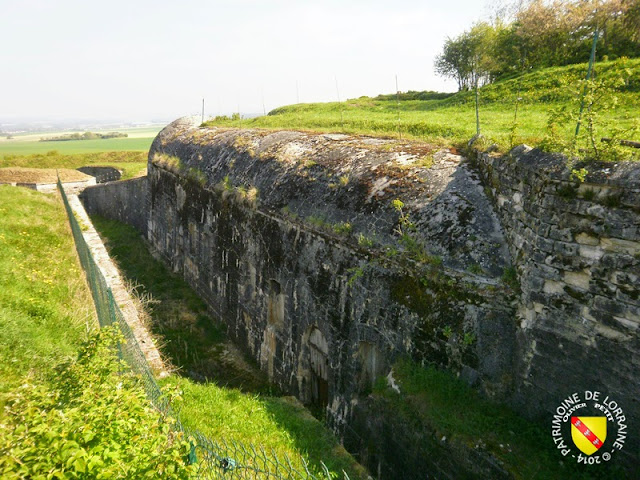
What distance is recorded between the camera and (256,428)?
22.9ft

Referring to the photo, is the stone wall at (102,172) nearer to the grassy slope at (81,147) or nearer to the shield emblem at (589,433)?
the grassy slope at (81,147)

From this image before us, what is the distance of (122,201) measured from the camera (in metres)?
23.6

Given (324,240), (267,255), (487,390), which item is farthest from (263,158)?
(487,390)

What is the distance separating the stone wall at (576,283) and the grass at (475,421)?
0.30m

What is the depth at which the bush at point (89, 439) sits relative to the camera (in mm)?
2936

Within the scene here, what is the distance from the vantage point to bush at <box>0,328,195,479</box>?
294 centimetres

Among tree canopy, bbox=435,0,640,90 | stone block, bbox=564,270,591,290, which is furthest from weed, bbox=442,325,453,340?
tree canopy, bbox=435,0,640,90

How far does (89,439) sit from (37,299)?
6567 millimetres

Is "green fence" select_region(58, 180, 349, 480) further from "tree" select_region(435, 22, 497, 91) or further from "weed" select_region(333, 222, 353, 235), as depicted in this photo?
"tree" select_region(435, 22, 497, 91)

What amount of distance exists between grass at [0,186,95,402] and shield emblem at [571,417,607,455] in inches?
249

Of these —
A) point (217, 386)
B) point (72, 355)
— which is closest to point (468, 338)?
point (217, 386)

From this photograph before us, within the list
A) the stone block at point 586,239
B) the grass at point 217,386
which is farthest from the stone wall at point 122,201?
the stone block at point 586,239

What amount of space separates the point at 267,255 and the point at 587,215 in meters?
6.81

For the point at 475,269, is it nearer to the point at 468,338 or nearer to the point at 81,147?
the point at 468,338
